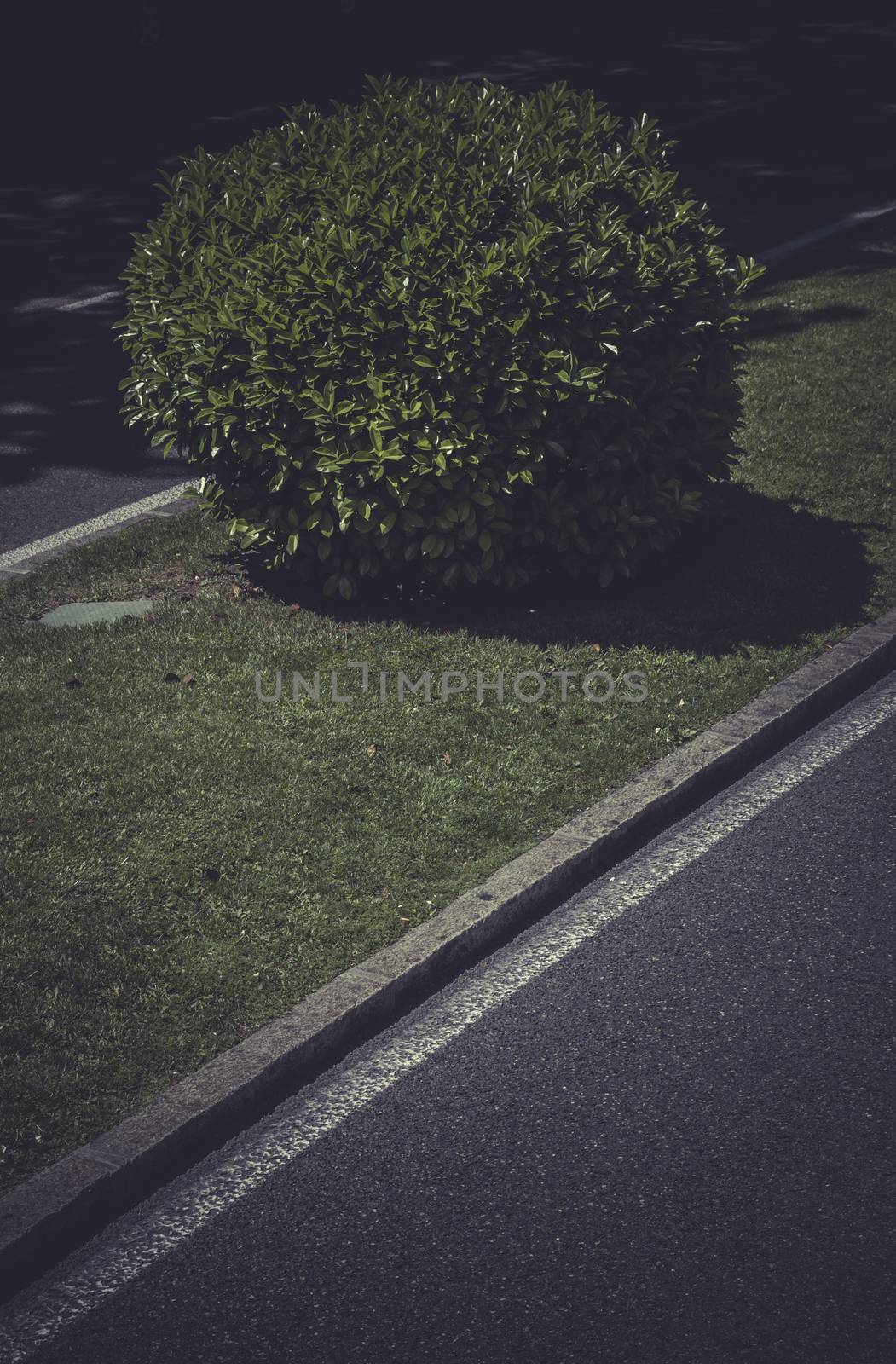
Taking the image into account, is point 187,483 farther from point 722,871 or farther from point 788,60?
point 788,60

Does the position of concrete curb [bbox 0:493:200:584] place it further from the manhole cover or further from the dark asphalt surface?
the manhole cover

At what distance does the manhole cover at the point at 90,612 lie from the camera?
23.3ft

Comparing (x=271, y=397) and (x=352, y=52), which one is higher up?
(x=352, y=52)

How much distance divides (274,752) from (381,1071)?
1.91 m

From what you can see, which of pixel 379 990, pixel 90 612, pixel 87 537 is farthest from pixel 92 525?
pixel 379 990

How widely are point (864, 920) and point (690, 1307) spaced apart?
5.71 ft

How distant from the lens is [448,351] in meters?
6.46

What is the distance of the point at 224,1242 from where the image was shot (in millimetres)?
3494

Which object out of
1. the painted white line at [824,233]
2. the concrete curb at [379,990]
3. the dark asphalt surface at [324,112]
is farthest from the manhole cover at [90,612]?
the painted white line at [824,233]

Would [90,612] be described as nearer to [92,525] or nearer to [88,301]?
[92,525]

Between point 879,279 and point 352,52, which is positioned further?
point 352,52

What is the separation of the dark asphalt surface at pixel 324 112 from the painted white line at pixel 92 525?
0.10 meters

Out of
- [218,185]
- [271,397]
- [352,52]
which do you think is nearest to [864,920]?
[271,397]

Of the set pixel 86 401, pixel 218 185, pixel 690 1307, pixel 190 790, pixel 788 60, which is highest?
pixel 788 60
